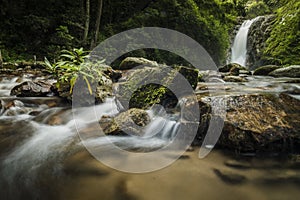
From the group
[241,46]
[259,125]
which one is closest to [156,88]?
[259,125]

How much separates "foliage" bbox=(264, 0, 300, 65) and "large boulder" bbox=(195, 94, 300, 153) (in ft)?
22.4

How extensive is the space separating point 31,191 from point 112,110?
2453mm

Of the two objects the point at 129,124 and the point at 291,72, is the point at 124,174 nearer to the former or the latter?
the point at 129,124

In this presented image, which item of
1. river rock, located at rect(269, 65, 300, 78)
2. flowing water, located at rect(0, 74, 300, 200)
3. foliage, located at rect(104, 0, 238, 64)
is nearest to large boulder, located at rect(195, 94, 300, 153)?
flowing water, located at rect(0, 74, 300, 200)

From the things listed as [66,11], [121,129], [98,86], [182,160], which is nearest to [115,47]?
[66,11]

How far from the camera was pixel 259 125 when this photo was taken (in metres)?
2.44

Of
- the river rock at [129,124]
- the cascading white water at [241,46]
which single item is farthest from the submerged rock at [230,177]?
the cascading white water at [241,46]

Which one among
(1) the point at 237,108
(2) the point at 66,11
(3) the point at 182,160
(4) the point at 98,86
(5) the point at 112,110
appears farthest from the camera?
(2) the point at 66,11

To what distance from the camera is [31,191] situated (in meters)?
1.77

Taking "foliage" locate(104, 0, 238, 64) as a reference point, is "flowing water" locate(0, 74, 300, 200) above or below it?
below

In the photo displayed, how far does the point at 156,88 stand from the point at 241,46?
548 inches

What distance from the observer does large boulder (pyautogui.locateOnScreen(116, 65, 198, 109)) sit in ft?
12.6

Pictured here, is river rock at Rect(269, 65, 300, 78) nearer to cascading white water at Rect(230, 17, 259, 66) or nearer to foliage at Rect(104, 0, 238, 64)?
foliage at Rect(104, 0, 238, 64)

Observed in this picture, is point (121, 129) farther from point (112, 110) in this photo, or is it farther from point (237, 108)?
point (237, 108)
